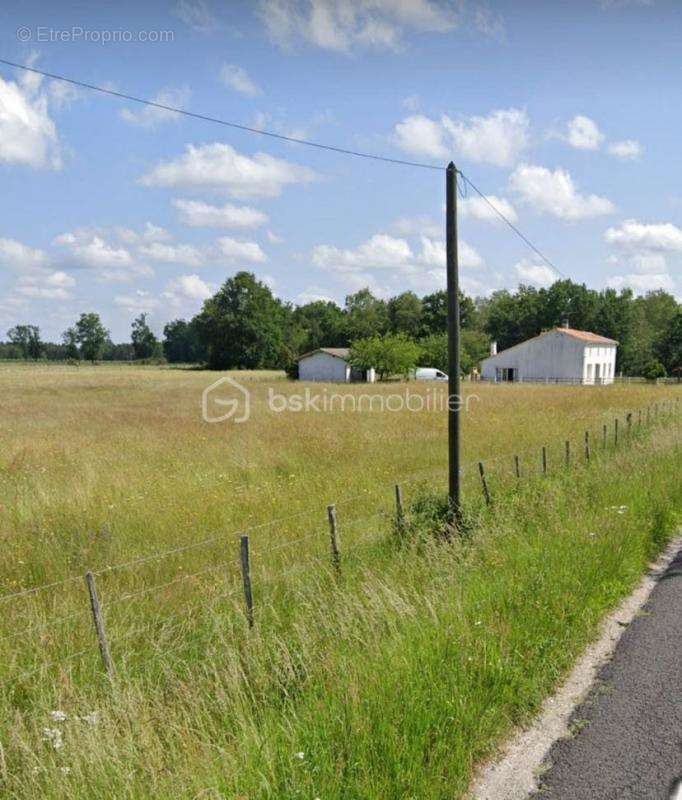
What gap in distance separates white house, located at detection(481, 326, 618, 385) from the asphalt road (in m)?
55.7

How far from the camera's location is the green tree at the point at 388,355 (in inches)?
2283

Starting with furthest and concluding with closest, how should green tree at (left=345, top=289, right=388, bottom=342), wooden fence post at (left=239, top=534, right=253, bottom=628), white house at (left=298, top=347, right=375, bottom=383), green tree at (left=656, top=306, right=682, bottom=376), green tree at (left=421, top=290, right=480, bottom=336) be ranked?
green tree at (left=345, top=289, right=388, bottom=342), green tree at (left=421, top=290, right=480, bottom=336), green tree at (left=656, top=306, right=682, bottom=376), white house at (left=298, top=347, right=375, bottom=383), wooden fence post at (left=239, top=534, right=253, bottom=628)

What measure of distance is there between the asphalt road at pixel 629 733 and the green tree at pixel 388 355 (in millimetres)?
53012

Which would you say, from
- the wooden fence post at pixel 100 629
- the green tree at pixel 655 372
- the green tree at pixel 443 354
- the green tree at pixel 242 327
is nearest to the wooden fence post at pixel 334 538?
the wooden fence post at pixel 100 629

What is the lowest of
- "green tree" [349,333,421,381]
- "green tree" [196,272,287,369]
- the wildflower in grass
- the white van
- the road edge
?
the road edge

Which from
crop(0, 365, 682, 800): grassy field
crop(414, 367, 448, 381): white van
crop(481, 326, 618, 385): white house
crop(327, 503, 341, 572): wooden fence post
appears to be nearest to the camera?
crop(0, 365, 682, 800): grassy field

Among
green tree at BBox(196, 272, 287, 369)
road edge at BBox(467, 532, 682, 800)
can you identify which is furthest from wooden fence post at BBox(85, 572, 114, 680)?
green tree at BBox(196, 272, 287, 369)

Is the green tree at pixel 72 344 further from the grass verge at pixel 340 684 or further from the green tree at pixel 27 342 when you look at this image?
the grass verge at pixel 340 684

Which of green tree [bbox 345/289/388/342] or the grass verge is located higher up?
green tree [bbox 345/289/388/342]

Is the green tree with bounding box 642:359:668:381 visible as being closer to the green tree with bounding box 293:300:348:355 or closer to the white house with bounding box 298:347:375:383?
the white house with bounding box 298:347:375:383

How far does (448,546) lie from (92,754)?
4.53 m

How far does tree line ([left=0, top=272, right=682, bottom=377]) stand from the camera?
76.4 m

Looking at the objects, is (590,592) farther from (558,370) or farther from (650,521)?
(558,370)

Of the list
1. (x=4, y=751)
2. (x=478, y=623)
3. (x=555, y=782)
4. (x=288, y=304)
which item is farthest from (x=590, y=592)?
(x=288, y=304)
